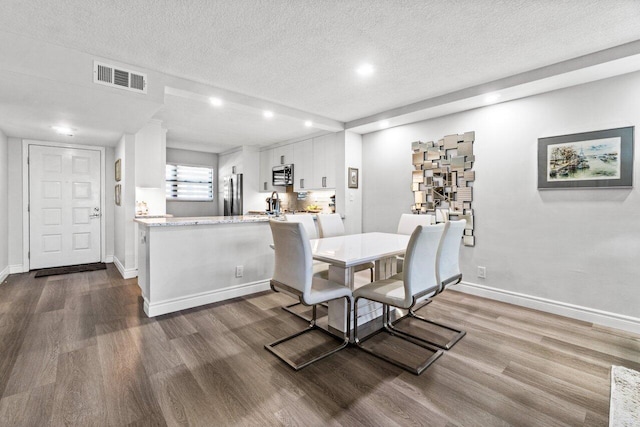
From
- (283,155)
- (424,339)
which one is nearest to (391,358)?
(424,339)

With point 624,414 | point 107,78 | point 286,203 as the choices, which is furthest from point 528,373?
point 286,203

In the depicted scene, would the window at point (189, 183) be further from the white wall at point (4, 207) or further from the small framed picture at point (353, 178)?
the small framed picture at point (353, 178)

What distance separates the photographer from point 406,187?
15.0ft

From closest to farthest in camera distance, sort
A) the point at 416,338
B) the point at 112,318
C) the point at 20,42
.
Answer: the point at 20,42, the point at 416,338, the point at 112,318

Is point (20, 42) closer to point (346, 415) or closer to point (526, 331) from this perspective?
point (346, 415)

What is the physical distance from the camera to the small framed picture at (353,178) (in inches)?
201

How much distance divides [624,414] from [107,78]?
4510mm

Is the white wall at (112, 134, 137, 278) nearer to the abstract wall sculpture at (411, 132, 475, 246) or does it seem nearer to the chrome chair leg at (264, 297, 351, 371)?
the chrome chair leg at (264, 297, 351, 371)

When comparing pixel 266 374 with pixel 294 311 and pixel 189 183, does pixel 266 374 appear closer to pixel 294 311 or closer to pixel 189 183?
pixel 294 311

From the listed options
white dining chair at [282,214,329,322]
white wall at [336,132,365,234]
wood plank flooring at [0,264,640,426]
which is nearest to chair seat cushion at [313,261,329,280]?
white dining chair at [282,214,329,322]

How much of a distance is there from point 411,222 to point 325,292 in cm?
195

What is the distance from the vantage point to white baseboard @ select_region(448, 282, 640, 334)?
2.80 metres

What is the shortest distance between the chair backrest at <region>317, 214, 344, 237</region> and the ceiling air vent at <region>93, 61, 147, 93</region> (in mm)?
2303

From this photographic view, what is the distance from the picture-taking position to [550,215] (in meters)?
3.24
